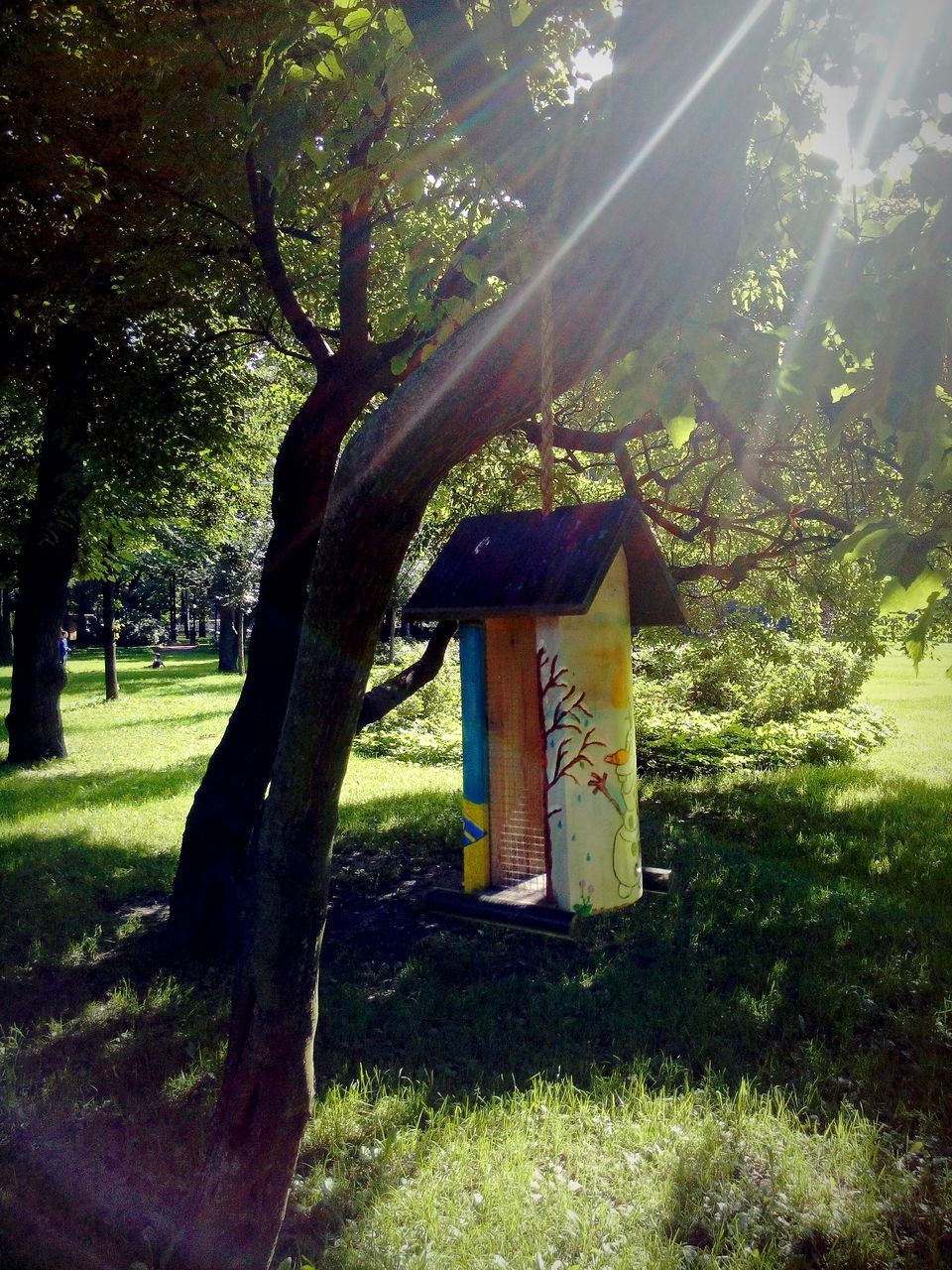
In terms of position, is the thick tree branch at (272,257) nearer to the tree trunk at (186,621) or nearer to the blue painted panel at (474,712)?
the blue painted panel at (474,712)

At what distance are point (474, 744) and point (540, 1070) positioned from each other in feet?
6.76

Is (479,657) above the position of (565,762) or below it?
above

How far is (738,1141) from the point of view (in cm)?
438

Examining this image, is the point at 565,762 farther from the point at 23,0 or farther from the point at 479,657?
the point at 23,0

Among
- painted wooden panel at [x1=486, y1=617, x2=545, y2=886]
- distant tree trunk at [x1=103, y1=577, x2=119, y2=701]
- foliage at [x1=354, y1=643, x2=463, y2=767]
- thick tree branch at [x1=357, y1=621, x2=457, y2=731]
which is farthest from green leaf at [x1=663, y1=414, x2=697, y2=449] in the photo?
distant tree trunk at [x1=103, y1=577, x2=119, y2=701]

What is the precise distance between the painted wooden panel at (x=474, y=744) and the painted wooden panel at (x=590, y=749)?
2.08ft

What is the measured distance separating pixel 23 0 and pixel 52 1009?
8108mm

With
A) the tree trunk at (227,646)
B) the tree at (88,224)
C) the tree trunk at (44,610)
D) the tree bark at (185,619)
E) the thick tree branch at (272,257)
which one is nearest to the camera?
the thick tree branch at (272,257)

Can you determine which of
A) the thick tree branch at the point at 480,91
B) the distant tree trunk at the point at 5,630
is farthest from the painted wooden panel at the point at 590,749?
the distant tree trunk at the point at 5,630

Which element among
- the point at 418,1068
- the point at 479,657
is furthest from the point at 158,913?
the point at 479,657

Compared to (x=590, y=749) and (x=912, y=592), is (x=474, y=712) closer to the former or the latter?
(x=590, y=749)

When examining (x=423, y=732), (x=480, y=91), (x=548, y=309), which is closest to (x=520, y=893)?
(x=548, y=309)

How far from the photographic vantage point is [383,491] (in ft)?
10.5

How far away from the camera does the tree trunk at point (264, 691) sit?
698 centimetres
